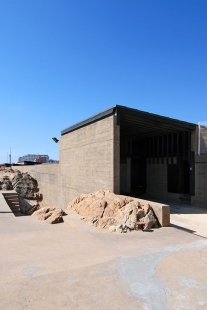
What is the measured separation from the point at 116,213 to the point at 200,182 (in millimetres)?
7257

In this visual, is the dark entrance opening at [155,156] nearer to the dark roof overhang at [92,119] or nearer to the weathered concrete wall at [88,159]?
the dark roof overhang at [92,119]

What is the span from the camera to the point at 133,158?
755 inches

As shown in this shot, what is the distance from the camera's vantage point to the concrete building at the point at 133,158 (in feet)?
38.0

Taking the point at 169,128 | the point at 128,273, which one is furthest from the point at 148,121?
the point at 128,273

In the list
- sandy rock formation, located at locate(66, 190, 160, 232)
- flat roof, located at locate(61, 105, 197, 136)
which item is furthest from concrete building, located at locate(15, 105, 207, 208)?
sandy rock formation, located at locate(66, 190, 160, 232)

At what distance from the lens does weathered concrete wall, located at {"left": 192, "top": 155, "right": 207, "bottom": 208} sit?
13.2 metres

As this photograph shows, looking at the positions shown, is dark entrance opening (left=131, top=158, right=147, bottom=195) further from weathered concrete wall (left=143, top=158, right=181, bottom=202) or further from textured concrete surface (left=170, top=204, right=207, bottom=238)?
→ textured concrete surface (left=170, top=204, right=207, bottom=238)

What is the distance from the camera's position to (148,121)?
12.6 meters

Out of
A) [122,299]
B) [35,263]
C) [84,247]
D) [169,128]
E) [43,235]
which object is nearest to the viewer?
[122,299]

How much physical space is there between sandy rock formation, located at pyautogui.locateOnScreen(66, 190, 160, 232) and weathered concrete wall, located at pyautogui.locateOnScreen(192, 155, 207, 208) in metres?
6.16

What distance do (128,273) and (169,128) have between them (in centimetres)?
1118

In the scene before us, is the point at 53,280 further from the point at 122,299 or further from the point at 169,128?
the point at 169,128

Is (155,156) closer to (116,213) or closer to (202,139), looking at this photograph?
(202,139)

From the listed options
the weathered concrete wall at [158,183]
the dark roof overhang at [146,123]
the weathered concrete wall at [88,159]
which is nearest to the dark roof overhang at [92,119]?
the weathered concrete wall at [88,159]
